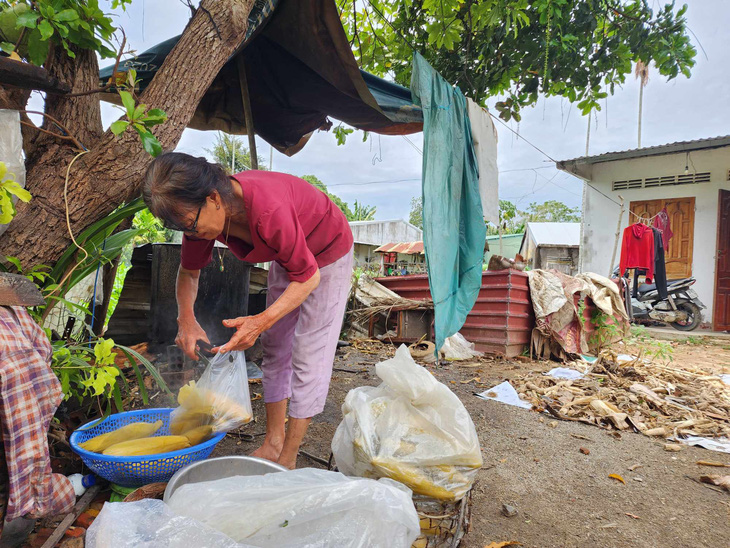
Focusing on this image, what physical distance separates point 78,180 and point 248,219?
772 millimetres

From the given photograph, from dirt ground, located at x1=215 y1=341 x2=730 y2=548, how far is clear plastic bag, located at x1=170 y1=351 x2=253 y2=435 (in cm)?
47

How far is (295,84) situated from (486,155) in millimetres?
1832

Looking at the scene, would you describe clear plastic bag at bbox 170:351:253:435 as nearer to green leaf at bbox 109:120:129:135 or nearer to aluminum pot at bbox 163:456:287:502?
aluminum pot at bbox 163:456:287:502

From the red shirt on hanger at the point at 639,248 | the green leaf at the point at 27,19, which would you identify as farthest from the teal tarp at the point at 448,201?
the red shirt on hanger at the point at 639,248

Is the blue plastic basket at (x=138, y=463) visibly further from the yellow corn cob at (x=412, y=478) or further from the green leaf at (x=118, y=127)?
the green leaf at (x=118, y=127)

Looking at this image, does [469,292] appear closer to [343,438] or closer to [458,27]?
[458,27]

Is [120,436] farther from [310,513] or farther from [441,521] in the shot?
[441,521]

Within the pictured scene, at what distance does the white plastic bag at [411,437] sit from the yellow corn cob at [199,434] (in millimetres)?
505

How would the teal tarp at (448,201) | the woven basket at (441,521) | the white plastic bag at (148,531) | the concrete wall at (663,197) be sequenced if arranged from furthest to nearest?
the concrete wall at (663,197), the teal tarp at (448,201), the woven basket at (441,521), the white plastic bag at (148,531)

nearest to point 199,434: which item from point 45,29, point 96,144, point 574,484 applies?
point 96,144

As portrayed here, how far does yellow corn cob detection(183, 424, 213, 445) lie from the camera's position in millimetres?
1641

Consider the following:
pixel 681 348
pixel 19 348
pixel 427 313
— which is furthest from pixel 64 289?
pixel 681 348

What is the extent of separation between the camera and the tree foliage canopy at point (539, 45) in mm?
3533

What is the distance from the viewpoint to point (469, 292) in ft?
12.6
